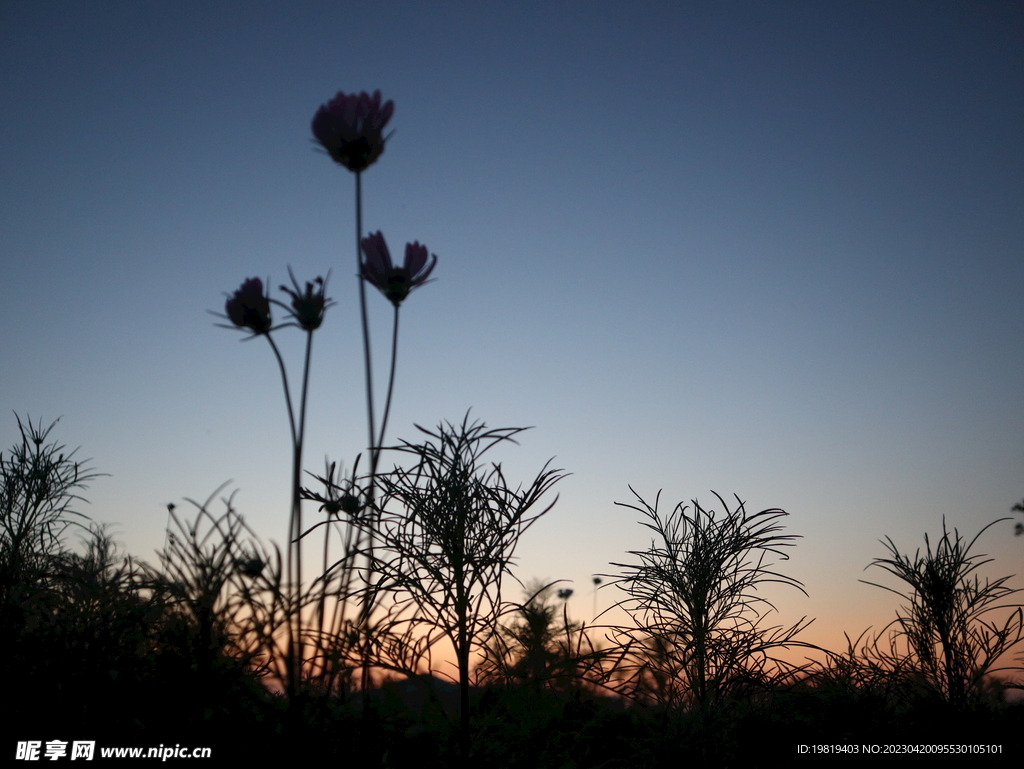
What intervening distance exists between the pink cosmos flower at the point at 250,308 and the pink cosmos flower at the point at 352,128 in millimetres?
480

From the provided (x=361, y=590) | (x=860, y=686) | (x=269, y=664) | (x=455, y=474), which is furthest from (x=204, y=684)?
(x=860, y=686)

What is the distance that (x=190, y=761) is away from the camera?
4.81 ft

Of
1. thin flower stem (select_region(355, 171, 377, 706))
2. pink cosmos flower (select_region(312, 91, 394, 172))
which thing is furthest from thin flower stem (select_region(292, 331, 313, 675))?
pink cosmos flower (select_region(312, 91, 394, 172))

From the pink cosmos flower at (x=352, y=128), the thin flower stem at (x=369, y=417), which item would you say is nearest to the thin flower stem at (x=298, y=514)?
the thin flower stem at (x=369, y=417)

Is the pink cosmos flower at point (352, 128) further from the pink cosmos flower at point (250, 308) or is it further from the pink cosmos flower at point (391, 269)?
the pink cosmos flower at point (250, 308)

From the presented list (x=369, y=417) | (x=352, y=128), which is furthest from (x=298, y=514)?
(x=352, y=128)

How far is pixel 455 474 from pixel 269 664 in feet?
2.47

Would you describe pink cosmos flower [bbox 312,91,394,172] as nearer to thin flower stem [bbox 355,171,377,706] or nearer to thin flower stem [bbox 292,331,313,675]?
thin flower stem [bbox 355,171,377,706]

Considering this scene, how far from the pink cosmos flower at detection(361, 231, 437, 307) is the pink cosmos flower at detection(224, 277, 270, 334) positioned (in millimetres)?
332

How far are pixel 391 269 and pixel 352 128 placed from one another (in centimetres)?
44

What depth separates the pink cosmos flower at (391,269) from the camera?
210 centimetres

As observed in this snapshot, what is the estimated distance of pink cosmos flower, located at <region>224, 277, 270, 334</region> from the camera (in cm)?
193

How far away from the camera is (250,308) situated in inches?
75.9

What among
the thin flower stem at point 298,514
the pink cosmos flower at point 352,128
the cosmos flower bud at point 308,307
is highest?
the pink cosmos flower at point 352,128
